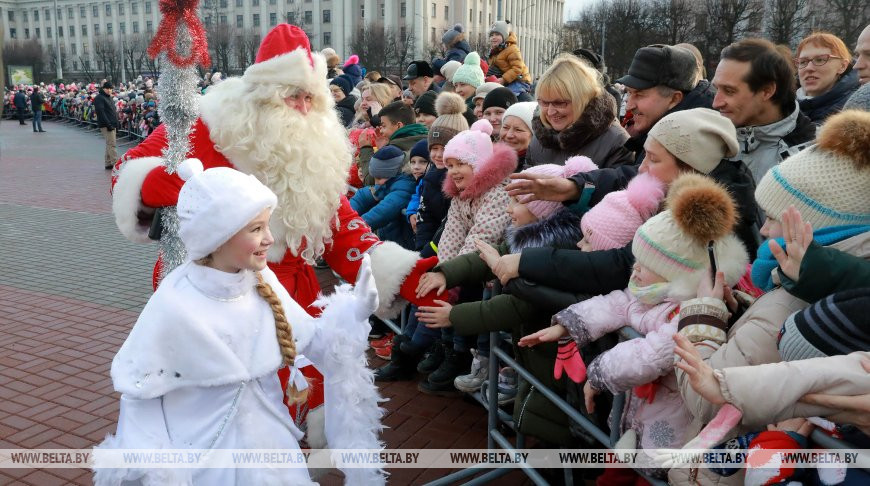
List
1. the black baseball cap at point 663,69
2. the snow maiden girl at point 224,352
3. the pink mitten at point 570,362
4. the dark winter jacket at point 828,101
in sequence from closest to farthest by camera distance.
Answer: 1. the snow maiden girl at point 224,352
2. the pink mitten at point 570,362
3. the black baseball cap at point 663,69
4. the dark winter jacket at point 828,101

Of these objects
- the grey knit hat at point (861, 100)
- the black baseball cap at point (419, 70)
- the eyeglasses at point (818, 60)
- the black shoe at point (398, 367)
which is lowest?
the black shoe at point (398, 367)

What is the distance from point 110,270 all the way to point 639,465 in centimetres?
738

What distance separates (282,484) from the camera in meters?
2.19

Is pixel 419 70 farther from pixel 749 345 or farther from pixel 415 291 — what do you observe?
pixel 749 345

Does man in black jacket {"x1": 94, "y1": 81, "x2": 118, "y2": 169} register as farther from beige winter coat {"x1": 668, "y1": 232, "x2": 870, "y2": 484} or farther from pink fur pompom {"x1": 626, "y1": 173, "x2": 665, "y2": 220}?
beige winter coat {"x1": 668, "y1": 232, "x2": 870, "y2": 484}

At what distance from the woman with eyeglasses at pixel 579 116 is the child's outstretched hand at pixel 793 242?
1.68 meters

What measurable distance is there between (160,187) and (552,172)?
6.06 feet

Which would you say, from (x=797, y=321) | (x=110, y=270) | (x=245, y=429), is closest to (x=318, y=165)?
(x=245, y=429)

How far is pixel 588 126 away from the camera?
11.4 feet

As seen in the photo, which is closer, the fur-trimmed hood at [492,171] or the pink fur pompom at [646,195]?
the pink fur pompom at [646,195]

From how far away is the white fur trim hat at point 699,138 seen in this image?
8.50ft

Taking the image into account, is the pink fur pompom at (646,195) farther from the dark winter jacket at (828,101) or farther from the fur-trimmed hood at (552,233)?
the dark winter jacket at (828,101)

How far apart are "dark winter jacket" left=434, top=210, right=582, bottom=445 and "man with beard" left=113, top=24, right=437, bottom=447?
36 centimetres

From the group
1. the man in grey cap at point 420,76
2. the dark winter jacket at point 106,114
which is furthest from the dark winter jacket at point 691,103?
the dark winter jacket at point 106,114
